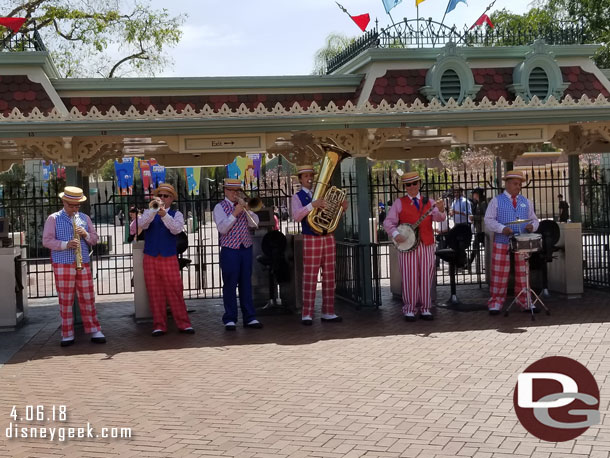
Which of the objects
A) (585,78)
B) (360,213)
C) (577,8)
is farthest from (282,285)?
(577,8)

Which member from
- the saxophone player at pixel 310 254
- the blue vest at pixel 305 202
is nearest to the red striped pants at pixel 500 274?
the saxophone player at pixel 310 254

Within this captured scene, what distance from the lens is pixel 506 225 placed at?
403 inches

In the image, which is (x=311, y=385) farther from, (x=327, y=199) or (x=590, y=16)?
(x=590, y=16)

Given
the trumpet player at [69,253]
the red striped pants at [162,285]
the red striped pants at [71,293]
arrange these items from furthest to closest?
the red striped pants at [162,285], the red striped pants at [71,293], the trumpet player at [69,253]

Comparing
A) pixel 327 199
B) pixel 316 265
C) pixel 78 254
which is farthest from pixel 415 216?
pixel 78 254

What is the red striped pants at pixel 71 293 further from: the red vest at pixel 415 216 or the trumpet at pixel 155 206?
the red vest at pixel 415 216

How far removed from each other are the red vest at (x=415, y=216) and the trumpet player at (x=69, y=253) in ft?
12.8

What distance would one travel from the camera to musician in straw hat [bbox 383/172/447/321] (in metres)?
10.2

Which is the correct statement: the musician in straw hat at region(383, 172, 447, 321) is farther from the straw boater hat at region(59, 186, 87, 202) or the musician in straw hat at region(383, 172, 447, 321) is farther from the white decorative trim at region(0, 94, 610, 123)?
the straw boater hat at region(59, 186, 87, 202)

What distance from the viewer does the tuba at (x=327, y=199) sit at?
9859 millimetres

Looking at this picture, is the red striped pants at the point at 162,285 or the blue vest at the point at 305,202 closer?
the red striped pants at the point at 162,285

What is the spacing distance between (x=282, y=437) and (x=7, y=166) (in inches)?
407

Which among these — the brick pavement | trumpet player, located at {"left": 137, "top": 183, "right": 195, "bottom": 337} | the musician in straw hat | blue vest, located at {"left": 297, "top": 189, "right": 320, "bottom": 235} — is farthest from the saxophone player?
trumpet player, located at {"left": 137, "top": 183, "right": 195, "bottom": 337}

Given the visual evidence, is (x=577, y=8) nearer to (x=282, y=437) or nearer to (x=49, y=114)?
(x=49, y=114)
